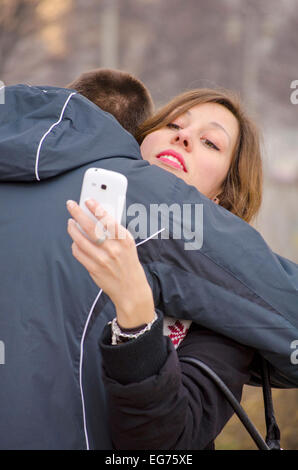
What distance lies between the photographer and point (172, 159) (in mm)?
2131

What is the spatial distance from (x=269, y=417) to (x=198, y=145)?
106 centimetres

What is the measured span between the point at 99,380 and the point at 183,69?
54.5 ft

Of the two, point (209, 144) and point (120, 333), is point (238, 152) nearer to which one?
point (209, 144)

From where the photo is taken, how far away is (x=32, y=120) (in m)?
1.59

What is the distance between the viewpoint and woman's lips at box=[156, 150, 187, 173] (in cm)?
211

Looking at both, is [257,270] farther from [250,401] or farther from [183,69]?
[183,69]

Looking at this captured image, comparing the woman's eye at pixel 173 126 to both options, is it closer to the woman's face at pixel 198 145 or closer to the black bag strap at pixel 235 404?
the woman's face at pixel 198 145

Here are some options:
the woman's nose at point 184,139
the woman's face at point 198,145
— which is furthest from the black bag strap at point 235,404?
the woman's nose at point 184,139

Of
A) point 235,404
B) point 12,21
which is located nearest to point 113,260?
point 235,404

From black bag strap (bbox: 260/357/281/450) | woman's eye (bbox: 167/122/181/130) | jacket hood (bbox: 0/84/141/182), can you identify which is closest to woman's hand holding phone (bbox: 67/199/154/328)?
jacket hood (bbox: 0/84/141/182)

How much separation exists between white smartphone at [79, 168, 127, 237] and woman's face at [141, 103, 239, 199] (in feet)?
2.87

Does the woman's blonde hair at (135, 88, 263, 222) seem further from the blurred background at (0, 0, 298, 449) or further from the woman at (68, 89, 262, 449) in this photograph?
the blurred background at (0, 0, 298, 449)

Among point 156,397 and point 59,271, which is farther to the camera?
point 59,271

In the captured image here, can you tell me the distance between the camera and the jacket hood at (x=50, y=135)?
148 centimetres
